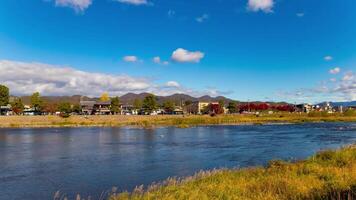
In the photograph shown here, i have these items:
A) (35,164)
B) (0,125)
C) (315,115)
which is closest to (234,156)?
(35,164)

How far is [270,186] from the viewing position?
50.0 feet

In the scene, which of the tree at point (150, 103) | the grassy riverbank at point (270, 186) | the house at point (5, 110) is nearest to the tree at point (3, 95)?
the house at point (5, 110)

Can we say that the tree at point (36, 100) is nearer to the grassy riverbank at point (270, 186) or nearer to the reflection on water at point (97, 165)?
the reflection on water at point (97, 165)

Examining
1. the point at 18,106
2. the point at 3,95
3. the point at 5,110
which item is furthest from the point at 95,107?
the point at 3,95

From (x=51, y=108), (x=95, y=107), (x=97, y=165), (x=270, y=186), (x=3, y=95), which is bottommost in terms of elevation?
(x=97, y=165)

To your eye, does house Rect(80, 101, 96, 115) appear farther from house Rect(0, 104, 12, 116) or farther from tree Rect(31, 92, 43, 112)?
tree Rect(31, 92, 43, 112)

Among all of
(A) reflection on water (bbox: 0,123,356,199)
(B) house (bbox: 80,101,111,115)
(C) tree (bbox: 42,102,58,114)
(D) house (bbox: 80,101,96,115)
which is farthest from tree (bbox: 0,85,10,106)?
(A) reflection on water (bbox: 0,123,356,199)

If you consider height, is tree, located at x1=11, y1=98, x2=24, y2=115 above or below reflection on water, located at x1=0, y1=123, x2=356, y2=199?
above

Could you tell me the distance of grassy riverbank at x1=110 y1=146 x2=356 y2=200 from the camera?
13.2 meters

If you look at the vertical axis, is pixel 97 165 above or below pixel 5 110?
below

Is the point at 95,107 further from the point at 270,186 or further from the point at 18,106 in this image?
the point at 270,186

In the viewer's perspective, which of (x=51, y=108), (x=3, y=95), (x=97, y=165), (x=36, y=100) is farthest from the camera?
(x=51, y=108)

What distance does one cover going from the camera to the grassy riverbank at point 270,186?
13219 millimetres

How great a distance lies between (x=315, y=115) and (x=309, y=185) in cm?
13235
